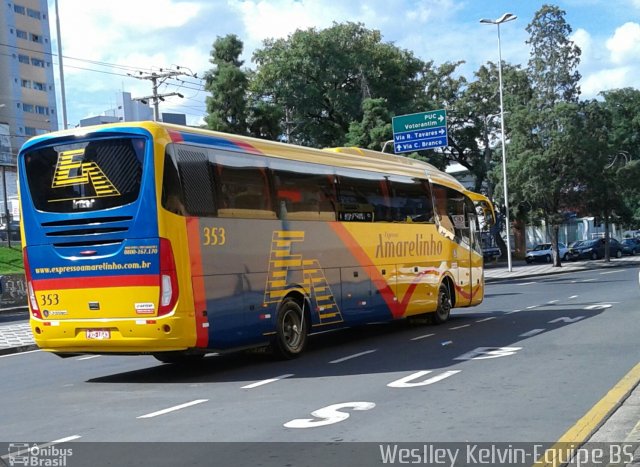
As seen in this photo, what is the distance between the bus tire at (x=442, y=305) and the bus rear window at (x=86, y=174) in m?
9.18

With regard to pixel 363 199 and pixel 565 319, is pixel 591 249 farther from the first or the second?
pixel 363 199

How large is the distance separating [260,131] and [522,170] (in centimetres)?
1724

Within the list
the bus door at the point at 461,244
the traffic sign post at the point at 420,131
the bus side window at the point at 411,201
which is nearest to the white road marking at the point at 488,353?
the bus side window at the point at 411,201

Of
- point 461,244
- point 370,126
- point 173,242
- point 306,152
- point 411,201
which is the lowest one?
point 461,244

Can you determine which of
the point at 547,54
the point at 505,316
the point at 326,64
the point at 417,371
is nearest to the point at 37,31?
the point at 326,64

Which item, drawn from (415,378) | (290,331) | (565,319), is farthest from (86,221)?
(565,319)

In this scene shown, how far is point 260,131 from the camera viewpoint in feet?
113

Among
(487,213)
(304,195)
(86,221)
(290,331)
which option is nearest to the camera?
(86,221)

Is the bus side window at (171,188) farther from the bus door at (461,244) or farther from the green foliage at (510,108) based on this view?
Answer: the green foliage at (510,108)

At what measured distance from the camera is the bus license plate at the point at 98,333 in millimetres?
10594

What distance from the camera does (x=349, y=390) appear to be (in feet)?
31.2

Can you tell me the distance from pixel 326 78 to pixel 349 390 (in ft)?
131

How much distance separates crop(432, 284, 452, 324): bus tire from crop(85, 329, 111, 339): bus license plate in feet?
29.5

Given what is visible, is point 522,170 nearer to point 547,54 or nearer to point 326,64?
point 547,54
